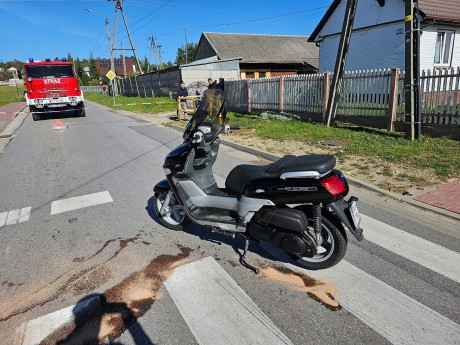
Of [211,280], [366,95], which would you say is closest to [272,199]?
[211,280]

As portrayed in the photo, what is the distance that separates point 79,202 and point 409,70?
25.8 ft

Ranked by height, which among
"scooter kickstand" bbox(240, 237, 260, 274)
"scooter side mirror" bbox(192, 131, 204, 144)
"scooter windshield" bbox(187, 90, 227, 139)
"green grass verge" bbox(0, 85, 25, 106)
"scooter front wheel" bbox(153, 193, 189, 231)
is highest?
"green grass verge" bbox(0, 85, 25, 106)

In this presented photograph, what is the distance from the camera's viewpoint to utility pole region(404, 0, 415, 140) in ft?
24.6

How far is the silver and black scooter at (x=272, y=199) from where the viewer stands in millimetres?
2746

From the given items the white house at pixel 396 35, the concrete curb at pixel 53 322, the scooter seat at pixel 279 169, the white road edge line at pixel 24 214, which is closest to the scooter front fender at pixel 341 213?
the scooter seat at pixel 279 169

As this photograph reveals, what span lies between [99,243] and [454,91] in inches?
341

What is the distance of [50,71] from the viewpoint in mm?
17188

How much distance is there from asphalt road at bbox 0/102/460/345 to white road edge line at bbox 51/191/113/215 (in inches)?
1.3

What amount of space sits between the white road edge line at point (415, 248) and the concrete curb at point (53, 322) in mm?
2940

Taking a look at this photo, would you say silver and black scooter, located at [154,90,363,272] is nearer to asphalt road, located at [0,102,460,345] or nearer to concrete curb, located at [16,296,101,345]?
asphalt road, located at [0,102,460,345]

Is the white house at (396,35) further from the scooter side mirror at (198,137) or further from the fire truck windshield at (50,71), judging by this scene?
the scooter side mirror at (198,137)

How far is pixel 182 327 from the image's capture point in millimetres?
2424

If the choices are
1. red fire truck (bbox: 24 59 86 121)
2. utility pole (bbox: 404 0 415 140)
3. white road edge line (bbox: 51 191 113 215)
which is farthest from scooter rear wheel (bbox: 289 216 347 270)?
red fire truck (bbox: 24 59 86 121)

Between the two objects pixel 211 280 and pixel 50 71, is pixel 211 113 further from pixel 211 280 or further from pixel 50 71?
pixel 50 71
